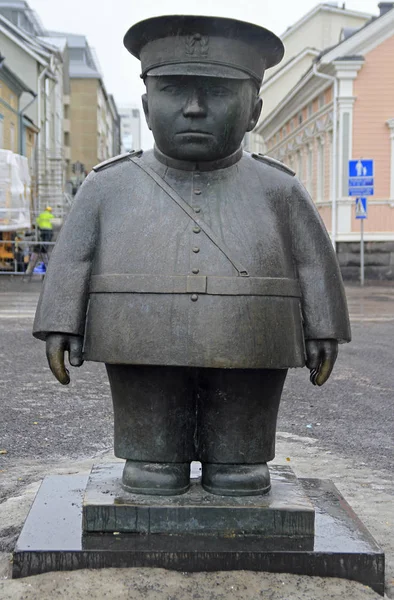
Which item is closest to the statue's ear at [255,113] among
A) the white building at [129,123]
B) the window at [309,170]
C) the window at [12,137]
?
the window at [309,170]

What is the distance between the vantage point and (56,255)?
2996 millimetres

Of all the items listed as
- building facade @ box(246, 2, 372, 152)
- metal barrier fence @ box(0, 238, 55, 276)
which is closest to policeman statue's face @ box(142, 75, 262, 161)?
metal barrier fence @ box(0, 238, 55, 276)

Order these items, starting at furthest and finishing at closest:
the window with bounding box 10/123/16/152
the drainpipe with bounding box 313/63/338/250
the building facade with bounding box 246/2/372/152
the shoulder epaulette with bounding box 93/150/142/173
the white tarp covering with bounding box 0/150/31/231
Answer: the building facade with bounding box 246/2/372/152, the window with bounding box 10/123/16/152, the drainpipe with bounding box 313/63/338/250, the white tarp covering with bounding box 0/150/31/231, the shoulder epaulette with bounding box 93/150/142/173

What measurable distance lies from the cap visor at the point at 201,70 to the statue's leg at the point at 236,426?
103 cm

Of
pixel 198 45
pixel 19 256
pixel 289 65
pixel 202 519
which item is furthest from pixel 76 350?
pixel 289 65

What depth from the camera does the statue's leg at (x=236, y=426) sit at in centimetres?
296

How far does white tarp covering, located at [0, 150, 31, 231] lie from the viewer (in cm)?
2038

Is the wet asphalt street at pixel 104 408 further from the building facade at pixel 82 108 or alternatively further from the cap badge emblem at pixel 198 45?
the building facade at pixel 82 108

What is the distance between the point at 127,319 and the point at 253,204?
2.01 ft

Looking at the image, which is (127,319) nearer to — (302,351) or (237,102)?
(302,351)

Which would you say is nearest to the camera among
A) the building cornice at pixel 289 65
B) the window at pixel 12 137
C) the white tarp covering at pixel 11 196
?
the white tarp covering at pixel 11 196

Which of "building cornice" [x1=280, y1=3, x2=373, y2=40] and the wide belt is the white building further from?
the wide belt

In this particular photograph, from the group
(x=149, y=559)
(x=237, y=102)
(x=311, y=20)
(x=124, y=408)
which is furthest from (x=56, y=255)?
(x=311, y=20)

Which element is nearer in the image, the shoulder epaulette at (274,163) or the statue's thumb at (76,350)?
the statue's thumb at (76,350)
